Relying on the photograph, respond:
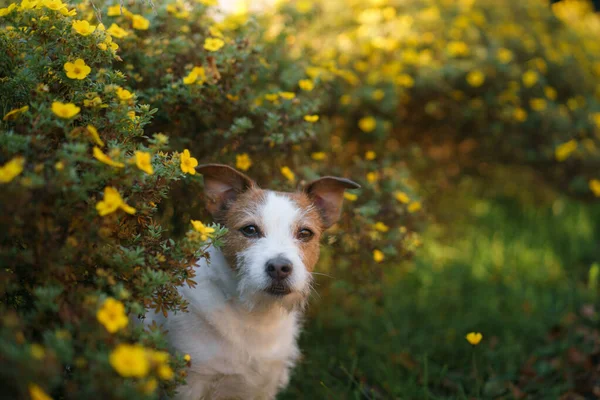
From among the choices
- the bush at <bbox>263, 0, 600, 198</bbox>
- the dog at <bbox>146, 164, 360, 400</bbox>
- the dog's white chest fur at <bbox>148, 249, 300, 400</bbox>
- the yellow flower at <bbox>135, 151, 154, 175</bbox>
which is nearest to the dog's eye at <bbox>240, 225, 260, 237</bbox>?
the dog at <bbox>146, 164, 360, 400</bbox>

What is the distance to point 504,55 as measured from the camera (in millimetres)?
4328

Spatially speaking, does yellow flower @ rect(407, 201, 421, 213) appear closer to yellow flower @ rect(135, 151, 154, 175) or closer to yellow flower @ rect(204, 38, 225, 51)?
yellow flower @ rect(204, 38, 225, 51)

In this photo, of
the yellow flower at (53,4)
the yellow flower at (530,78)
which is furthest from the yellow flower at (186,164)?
the yellow flower at (530,78)

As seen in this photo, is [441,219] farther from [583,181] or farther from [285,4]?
[285,4]

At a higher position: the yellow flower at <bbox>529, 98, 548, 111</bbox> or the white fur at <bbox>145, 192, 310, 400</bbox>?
the white fur at <bbox>145, 192, 310, 400</bbox>

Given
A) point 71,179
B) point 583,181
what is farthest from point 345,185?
point 583,181

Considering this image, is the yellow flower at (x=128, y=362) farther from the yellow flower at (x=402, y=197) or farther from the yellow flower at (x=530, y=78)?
the yellow flower at (x=530, y=78)

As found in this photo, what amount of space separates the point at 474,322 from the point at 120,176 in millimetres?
3032

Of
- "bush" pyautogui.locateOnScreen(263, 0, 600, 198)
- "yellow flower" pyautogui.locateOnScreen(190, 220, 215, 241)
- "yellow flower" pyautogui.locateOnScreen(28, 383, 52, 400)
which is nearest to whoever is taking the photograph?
"yellow flower" pyautogui.locateOnScreen(28, 383, 52, 400)

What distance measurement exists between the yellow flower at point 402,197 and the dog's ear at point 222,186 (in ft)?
3.30

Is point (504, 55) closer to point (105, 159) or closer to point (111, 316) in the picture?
point (105, 159)

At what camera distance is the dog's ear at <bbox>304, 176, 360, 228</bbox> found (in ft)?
8.75

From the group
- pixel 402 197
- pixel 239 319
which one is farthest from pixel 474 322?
pixel 239 319

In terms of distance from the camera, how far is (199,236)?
1884 mm
